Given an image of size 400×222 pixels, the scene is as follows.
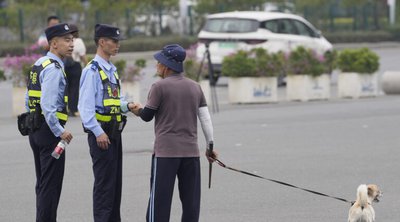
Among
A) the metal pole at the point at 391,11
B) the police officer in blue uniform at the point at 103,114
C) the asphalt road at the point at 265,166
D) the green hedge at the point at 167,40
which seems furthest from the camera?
the metal pole at the point at 391,11

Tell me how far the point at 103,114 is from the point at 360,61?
1436 cm

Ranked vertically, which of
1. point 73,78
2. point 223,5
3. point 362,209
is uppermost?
point 223,5

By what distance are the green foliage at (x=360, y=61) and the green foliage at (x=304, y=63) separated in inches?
29.9

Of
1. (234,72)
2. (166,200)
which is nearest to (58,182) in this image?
(166,200)

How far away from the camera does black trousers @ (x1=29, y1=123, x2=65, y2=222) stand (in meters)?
8.35

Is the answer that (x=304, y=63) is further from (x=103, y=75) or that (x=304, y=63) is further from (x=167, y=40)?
(x=167, y=40)

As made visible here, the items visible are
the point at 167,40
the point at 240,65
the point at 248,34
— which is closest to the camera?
the point at 240,65

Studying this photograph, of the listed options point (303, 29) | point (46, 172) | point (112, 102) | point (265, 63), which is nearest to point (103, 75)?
point (112, 102)

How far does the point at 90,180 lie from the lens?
11688mm

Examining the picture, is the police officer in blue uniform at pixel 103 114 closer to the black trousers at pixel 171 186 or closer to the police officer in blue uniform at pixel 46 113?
the police officer in blue uniform at pixel 46 113

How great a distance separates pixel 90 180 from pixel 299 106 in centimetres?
932

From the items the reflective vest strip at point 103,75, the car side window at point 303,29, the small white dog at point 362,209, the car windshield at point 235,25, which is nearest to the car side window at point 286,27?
the car side window at point 303,29

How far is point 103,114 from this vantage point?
830 cm

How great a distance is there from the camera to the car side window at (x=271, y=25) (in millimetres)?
26058
